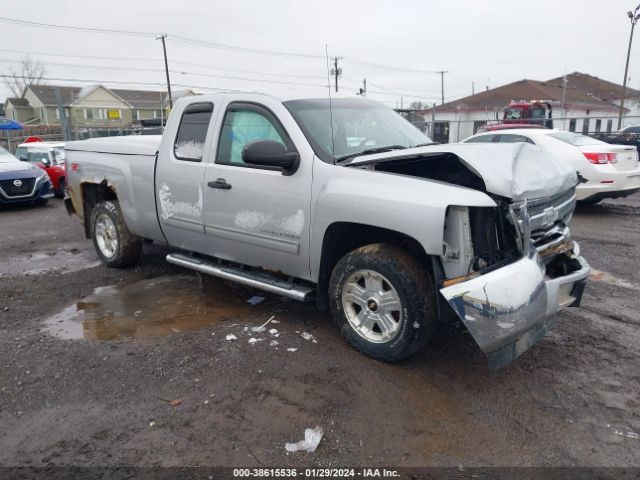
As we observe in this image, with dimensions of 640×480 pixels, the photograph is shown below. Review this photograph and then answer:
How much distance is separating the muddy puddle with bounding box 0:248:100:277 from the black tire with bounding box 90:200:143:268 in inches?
24.1

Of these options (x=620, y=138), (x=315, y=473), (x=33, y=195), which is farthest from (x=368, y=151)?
(x=620, y=138)

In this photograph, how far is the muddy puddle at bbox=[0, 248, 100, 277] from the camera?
6305mm

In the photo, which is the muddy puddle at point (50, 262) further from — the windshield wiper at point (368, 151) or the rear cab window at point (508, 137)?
the rear cab window at point (508, 137)

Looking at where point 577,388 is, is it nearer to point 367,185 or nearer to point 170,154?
point 367,185

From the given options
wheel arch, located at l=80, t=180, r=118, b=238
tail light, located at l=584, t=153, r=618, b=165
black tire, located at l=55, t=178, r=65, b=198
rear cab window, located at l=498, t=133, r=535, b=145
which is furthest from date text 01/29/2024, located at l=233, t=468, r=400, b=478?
black tire, located at l=55, t=178, r=65, b=198

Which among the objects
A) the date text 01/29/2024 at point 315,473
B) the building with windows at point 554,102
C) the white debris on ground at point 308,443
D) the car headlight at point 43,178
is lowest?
the date text 01/29/2024 at point 315,473

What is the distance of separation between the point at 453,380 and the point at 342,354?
2.75ft

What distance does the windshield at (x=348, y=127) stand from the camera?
3.94m

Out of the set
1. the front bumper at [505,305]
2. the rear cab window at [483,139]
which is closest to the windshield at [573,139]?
the rear cab window at [483,139]

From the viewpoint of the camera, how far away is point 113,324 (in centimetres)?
450

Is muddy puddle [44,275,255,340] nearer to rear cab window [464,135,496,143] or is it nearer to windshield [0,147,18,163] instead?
rear cab window [464,135,496,143]

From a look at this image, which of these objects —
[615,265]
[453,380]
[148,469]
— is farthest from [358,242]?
[615,265]

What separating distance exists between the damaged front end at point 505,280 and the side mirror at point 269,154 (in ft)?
4.27

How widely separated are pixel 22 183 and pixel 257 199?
9.44 metres
